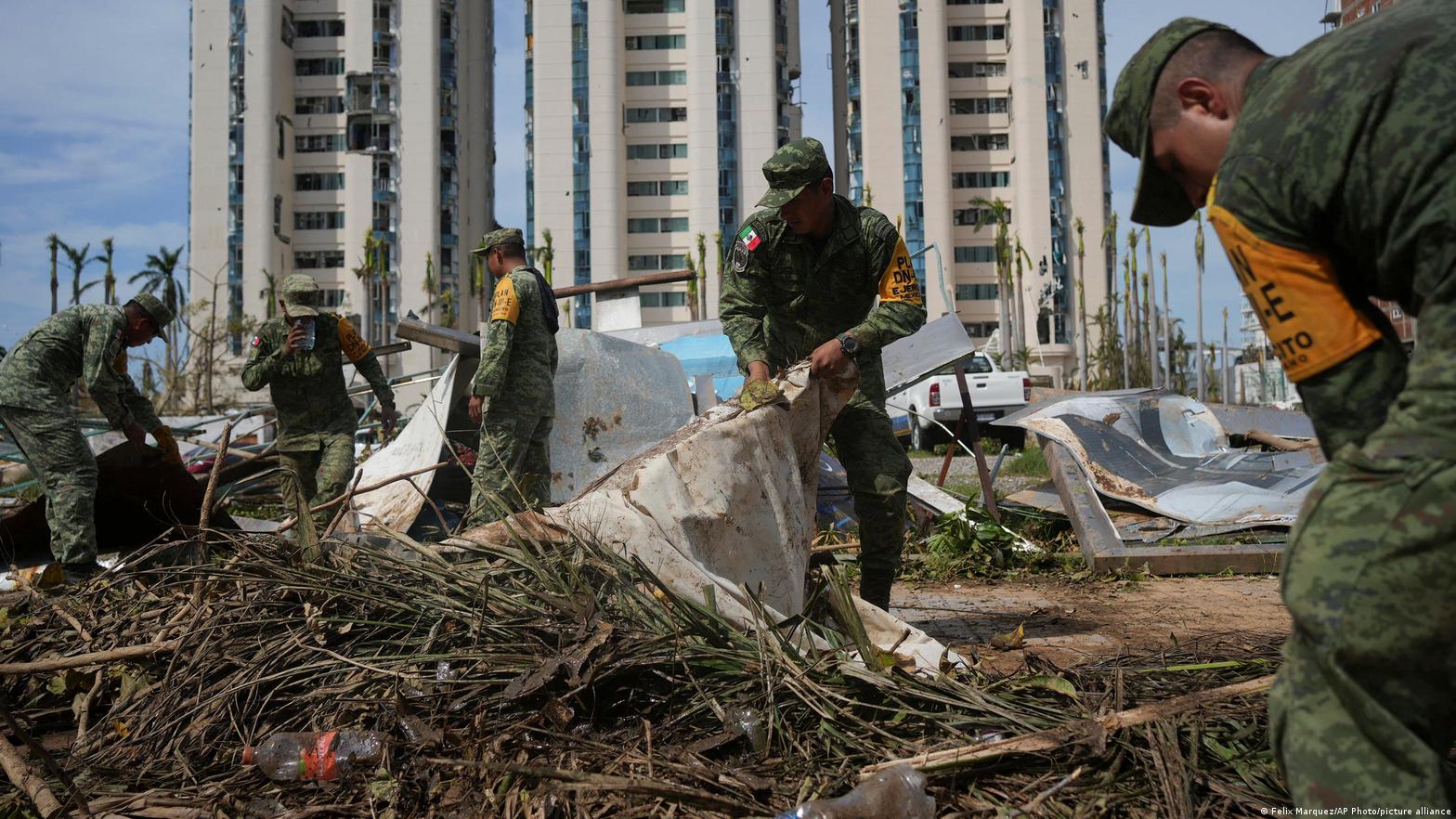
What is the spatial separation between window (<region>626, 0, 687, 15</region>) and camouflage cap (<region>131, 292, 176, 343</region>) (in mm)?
47797

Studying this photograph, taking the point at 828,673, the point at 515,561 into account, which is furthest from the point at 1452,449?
the point at 515,561

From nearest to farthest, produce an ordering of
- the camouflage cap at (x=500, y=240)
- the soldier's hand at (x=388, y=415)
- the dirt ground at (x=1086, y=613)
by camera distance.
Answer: the dirt ground at (x=1086, y=613), the camouflage cap at (x=500, y=240), the soldier's hand at (x=388, y=415)

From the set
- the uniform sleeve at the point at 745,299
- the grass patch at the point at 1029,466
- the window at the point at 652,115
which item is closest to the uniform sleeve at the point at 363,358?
the uniform sleeve at the point at 745,299

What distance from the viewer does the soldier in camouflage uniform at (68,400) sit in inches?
191

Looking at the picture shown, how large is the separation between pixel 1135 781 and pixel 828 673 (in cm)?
65

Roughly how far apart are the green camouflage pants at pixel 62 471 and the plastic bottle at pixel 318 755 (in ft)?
11.0

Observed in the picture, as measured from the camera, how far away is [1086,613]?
172 inches

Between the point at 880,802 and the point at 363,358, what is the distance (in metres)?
5.13

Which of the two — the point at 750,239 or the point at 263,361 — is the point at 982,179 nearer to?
the point at 263,361

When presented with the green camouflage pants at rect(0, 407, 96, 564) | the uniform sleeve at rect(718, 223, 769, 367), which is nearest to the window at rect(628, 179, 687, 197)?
the green camouflage pants at rect(0, 407, 96, 564)

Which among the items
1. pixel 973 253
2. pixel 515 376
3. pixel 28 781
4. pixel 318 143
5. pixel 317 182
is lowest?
pixel 28 781

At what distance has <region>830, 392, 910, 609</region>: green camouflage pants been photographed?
3789 mm

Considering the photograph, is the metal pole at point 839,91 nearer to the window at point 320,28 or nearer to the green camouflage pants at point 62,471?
the window at point 320,28

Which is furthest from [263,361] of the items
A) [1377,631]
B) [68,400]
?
[1377,631]
